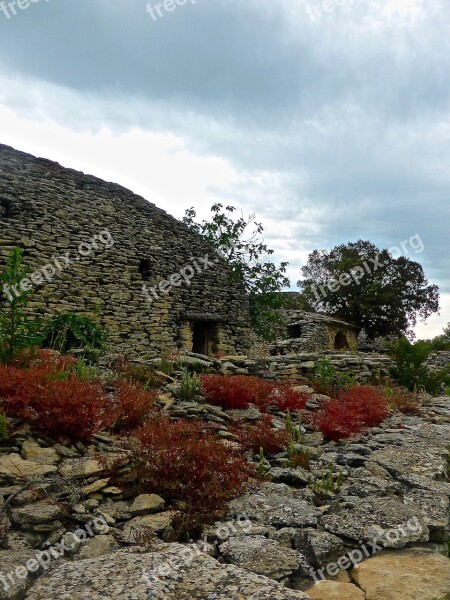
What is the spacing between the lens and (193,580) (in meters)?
2.75

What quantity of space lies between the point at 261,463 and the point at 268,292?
513 inches

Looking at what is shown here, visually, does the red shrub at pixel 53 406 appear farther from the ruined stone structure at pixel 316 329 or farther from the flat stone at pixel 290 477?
the ruined stone structure at pixel 316 329

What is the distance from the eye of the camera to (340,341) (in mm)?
29906

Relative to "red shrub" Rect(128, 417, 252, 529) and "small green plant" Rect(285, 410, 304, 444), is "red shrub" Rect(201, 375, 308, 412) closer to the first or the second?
"small green plant" Rect(285, 410, 304, 444)

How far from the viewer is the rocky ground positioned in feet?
9.04

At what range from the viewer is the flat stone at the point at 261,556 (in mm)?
3056

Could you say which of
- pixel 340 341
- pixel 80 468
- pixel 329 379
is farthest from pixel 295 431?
pixel 340 341

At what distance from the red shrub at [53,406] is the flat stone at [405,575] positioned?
281 centimetres

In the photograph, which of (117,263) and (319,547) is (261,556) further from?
(117,263)

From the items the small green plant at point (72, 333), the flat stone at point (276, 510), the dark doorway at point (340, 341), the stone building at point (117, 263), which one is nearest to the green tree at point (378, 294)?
the dark doorway at point (340, 341)

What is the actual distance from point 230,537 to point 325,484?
1.41 metres

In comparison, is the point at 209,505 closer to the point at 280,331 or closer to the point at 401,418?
the point at 401,418

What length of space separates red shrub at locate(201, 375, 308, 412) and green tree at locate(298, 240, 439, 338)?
29.0 metres

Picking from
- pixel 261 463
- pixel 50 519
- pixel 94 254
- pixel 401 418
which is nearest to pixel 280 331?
pixel 94 254
